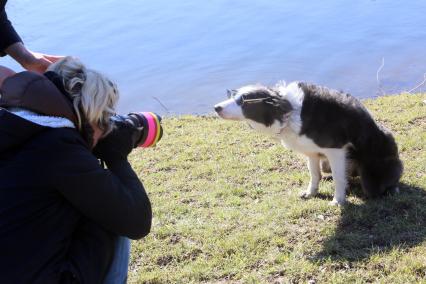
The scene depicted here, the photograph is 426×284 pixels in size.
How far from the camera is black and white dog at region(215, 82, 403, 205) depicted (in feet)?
15.8

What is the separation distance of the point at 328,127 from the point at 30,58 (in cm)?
241

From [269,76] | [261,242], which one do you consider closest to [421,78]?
[269,76]

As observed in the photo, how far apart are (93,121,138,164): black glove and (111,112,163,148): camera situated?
0.32 ft

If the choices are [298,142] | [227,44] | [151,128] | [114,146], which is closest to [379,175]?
[298,142]

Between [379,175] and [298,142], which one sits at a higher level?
[298,142]

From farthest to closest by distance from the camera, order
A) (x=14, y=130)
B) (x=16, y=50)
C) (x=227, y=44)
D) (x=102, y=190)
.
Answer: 1. (x=227, y=44)
2. (x=16, y=50)
3. (x=102, y=190)
4. (x=14, y=130)

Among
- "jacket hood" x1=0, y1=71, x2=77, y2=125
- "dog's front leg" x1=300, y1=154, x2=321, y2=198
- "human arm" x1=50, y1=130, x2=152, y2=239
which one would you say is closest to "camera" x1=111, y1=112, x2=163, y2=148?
"human arm" x1=50, y1=130, x2=152, y2=239

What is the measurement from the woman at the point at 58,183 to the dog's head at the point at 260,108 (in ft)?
6.90

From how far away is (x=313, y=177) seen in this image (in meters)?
5.21

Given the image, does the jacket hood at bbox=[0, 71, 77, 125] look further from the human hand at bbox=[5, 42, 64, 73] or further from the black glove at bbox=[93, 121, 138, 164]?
the human hand at bbox=[5, 42, 64, 73]

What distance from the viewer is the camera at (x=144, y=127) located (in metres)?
3.11

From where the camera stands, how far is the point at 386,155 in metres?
4.95

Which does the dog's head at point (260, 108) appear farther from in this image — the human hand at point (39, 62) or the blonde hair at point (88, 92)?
the blonde hair at point (88, 92)

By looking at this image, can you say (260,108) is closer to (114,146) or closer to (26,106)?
(114,146)
